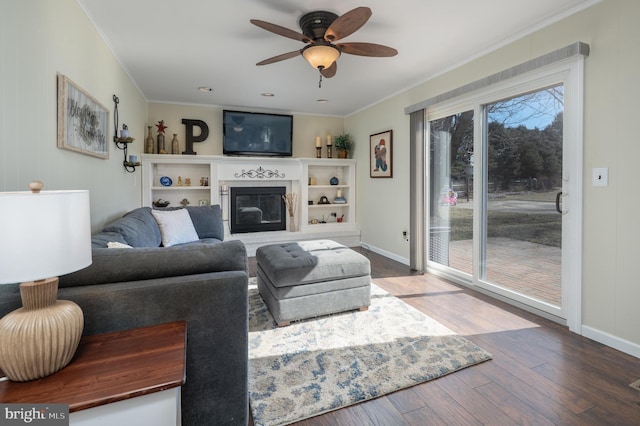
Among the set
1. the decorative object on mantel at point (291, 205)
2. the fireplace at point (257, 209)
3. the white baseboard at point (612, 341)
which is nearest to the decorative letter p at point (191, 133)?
the fireplace at point (257, 209)

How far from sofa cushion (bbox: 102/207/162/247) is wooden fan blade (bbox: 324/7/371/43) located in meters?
2.02

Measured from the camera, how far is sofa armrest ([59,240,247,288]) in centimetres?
128

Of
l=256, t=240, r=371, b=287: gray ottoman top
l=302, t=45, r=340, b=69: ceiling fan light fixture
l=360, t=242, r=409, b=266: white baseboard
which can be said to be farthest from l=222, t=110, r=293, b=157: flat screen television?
l=302, t=45, r=340, b=69: ceiling fan light fixture

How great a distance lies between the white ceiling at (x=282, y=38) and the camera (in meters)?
2.38

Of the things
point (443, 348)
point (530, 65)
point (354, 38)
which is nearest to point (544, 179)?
point (530, 65)

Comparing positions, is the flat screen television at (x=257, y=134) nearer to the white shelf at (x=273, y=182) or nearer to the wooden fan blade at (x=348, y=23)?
the white shelf at (x=273, y=182)

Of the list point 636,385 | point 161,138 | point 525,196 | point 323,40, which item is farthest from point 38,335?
point 161,138

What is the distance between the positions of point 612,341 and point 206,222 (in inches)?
156

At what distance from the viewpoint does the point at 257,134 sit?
215 inches

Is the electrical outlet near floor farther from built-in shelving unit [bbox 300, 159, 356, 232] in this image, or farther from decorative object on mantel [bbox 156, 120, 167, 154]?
decorative object on mantel [bbox 156, 120, 167, 154]

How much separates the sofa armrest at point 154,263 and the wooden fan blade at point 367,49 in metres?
1.88

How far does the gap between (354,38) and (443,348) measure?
2669 millimetres

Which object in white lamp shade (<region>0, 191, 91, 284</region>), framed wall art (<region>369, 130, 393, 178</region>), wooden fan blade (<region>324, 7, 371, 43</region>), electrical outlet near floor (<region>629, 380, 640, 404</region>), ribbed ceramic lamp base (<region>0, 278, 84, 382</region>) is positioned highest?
wooden fan blade (<region>324, 7, 371, 43</region>)

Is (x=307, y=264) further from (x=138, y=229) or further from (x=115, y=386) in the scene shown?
(x=115, y=386)
